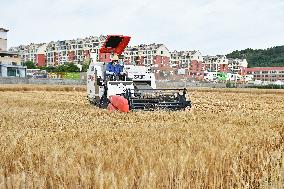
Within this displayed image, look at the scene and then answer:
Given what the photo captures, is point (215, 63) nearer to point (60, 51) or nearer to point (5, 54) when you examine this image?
point (60, 51)

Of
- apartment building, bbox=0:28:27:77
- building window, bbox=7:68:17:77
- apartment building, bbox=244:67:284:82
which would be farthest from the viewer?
apartment building, bbox=244:67:284:82

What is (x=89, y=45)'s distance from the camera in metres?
171

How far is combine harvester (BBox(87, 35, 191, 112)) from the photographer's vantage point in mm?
13781

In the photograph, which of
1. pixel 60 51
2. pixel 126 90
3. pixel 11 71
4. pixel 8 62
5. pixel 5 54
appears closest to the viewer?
pixel 126 90

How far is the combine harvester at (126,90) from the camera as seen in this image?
13.8m

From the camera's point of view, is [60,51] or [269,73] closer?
[269,73]

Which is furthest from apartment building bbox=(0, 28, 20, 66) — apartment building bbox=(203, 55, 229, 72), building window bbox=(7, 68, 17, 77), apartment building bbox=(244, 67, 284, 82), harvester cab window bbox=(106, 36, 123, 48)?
apartment building bbox=(244, 67, 284, 82)

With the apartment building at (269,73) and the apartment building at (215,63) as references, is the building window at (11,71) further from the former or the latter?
the apartment building at (269,73)

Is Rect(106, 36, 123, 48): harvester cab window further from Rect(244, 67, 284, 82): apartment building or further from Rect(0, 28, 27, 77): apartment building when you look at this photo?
Rect(244, 67, 284, 82): apartment building

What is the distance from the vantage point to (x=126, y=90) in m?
14.0

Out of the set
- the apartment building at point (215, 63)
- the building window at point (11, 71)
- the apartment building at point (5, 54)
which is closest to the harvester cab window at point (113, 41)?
the building window at point (11, 71)

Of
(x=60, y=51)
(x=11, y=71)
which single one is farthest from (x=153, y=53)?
(x=11, y=71)

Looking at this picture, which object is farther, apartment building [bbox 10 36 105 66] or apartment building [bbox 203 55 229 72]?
apartment building [bbox 203 55 229 72]

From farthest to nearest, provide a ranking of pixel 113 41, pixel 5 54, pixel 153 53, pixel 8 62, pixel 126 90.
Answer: pixel 153 53 → pixel 5 54 → pixel 8 62 → pixel 113 41 → pixel 126 90
